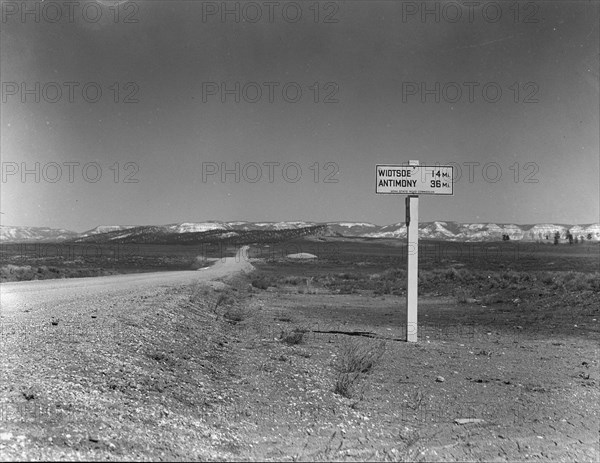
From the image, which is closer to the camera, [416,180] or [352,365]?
[352,365]

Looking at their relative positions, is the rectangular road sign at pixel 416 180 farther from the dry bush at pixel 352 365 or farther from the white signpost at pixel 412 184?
the dry bush at pixel 352 365

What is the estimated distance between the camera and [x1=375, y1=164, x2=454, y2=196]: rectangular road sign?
9930 mm

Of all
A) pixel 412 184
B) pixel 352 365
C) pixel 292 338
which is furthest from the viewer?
pixel 412 184

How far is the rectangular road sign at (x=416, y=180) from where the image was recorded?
993 centimetres

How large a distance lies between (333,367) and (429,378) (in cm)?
139

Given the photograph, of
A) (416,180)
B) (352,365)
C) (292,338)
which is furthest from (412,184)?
(352,365)

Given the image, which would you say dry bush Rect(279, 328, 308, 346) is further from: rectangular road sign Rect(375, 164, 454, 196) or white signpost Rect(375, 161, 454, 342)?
rectangular road sign Rect(375, 164, 454, 196)

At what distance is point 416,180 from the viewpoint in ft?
32.9

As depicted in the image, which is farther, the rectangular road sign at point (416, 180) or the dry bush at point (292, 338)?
the rectangular road sign at point (416, 180)

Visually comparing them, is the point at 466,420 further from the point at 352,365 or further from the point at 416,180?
the point at 416,180

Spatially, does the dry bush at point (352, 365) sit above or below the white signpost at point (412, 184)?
below

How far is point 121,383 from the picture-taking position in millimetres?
5688

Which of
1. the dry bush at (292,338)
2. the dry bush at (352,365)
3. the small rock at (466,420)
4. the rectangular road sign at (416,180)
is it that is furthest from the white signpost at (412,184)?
the small rock at (466,420)

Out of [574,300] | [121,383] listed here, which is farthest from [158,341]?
[574,300]
